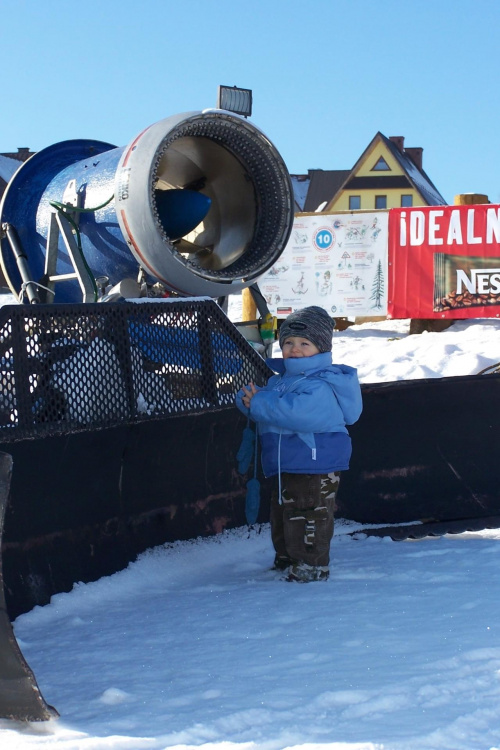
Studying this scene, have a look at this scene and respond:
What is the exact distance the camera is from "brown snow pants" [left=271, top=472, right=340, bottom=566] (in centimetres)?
351

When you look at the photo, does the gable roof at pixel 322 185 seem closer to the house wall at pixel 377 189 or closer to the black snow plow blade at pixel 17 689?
the house wall at pixel 377 189

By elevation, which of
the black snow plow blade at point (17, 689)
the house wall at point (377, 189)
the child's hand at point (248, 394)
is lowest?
the black snow plow blade at point (17, 689)

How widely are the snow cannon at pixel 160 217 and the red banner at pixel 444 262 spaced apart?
25.5 ft

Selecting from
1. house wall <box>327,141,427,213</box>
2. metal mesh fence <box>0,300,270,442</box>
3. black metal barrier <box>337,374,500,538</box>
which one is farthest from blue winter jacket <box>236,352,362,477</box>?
house wall <box>327,141,427,213</box>

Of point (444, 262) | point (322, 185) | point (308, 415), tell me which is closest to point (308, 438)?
point (308, 415)

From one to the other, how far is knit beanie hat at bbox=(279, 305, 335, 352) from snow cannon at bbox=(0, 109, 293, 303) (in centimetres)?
128

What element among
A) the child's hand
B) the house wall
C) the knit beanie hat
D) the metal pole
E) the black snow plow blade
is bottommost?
the black snow plow blade

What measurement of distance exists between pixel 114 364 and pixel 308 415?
0.72m

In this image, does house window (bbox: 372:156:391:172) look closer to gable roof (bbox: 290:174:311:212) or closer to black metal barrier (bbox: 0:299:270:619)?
gable roof (bbox: 290:174:311:212)

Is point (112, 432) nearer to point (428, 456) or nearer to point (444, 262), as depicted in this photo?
point (428, 456)

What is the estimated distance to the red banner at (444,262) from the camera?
12672mm

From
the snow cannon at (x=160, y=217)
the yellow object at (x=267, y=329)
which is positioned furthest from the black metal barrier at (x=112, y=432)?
the yellow object at (x=267, y=329)

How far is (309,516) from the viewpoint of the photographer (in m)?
3.53

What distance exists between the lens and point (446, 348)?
31.9ft
